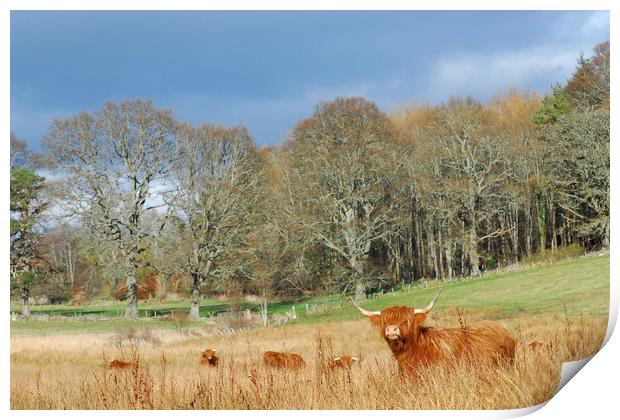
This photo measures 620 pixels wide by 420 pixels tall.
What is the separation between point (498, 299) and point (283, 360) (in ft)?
5.60

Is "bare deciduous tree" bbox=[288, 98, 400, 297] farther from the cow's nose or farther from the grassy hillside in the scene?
the cow's nose

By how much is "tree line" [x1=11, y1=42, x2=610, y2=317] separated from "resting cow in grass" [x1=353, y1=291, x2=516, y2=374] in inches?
31.9

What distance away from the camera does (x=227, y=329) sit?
5059 mm

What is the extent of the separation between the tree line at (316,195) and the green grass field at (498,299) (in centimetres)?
12

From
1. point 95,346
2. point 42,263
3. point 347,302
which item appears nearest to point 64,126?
point 42,263

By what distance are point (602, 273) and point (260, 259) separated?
2.58 metres

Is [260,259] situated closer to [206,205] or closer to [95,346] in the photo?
[206,205]

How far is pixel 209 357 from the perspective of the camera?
15.6ft

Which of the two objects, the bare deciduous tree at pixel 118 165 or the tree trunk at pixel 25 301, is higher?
the bare deciduous tree at pixel 118 165

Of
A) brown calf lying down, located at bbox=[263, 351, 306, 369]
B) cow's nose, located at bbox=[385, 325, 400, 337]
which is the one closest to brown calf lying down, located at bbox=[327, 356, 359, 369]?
brown calf lying down, located at bbox=[263, 351, 306, 369]

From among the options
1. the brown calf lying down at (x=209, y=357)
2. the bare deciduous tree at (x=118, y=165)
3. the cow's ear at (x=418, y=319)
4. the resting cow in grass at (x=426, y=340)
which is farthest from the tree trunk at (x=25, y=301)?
the cow's ear at (x=418, y=319)

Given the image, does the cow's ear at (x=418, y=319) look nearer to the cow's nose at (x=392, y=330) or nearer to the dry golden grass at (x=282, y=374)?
the cow's nose at (x=392, y=330)

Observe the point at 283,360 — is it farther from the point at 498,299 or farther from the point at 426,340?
the point at 498,299

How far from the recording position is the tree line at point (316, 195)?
479cm
